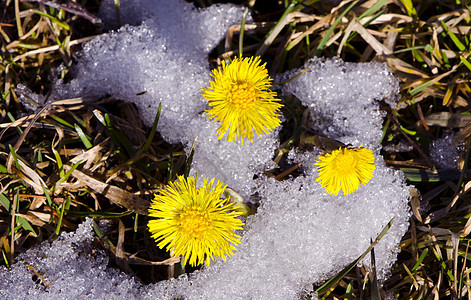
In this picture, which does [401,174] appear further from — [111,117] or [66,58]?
[66,58]

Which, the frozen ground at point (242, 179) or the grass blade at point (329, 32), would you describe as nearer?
the frozen ground at point (242, 179)

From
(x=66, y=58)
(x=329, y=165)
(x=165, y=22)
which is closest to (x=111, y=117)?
(x=66, y=58)

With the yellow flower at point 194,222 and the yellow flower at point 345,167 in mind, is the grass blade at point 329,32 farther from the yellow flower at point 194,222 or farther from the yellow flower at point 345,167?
the yellow flower at point 194,222

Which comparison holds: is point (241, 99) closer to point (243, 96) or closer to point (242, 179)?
point (243, 96)

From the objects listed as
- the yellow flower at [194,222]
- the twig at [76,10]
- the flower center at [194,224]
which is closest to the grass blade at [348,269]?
the yellow flower at [194,222]

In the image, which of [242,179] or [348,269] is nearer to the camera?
[348,269]

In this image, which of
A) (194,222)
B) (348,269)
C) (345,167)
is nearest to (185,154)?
(194,222)

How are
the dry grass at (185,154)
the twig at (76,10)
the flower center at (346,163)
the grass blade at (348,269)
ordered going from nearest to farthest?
the flower center at (346,163)
the grass blade at (348,269)
the dry grass at (185,154)
the twig at (76,10)
